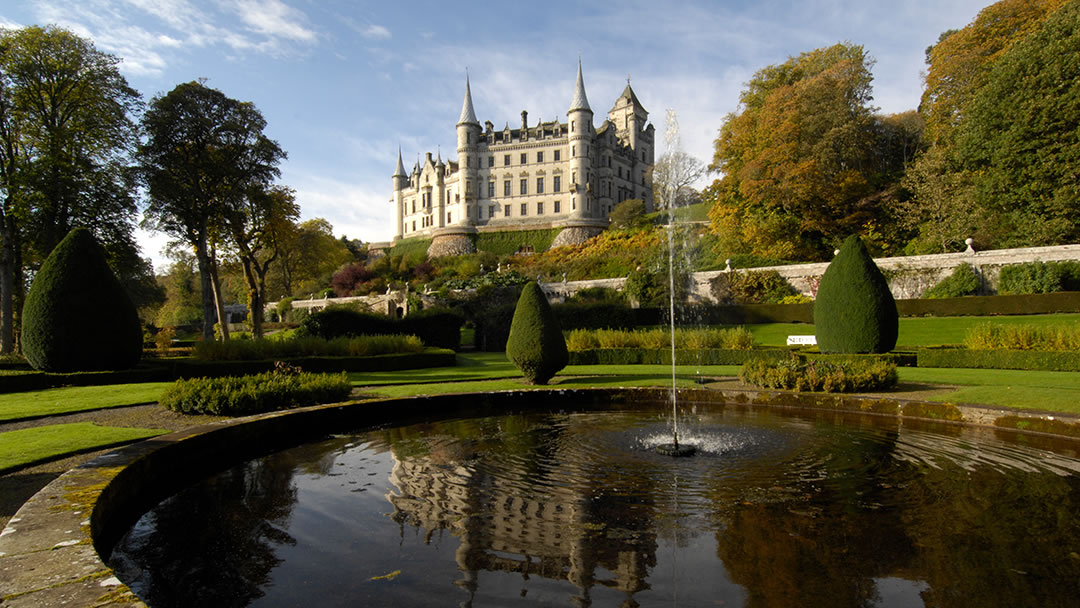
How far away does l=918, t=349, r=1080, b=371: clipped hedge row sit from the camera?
43.5ft

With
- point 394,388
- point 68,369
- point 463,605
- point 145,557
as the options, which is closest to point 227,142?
point 68,369

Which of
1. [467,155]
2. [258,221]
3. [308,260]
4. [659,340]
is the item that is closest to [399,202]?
[467,155]

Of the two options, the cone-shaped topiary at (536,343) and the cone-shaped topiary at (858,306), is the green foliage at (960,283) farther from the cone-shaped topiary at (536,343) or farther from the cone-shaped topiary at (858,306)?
the cone-shaped topiary at (536,343)

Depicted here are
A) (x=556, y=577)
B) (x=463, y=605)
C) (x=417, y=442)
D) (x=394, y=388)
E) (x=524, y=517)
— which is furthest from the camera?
(x=394, y=388)

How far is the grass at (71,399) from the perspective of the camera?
369 inches

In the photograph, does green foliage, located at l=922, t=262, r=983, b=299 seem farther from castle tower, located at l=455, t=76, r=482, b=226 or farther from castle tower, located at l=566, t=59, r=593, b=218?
castle tower, located at l=455, t=76, r=482, b=226

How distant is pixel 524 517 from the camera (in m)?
4.64

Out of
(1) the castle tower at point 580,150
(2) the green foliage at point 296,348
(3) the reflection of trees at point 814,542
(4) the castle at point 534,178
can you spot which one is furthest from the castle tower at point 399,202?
(3) the reflection of trees at point 814,542

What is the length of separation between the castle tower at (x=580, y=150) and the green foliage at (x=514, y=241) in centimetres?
410

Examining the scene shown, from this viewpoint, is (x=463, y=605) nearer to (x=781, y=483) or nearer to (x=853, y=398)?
(x=781, y=483)

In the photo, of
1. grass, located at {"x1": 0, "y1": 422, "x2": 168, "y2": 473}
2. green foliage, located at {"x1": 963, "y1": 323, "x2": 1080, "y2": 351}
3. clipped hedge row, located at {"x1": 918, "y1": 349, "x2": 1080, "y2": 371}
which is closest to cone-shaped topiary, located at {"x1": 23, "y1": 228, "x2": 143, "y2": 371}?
grass, located at {"x1": 0, "y1": 422, "x2": 168, "y2": 473}

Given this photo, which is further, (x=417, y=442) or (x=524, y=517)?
(x=417, y=442)

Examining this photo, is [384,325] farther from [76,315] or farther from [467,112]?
[467,112]

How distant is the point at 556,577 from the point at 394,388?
32.3ft
